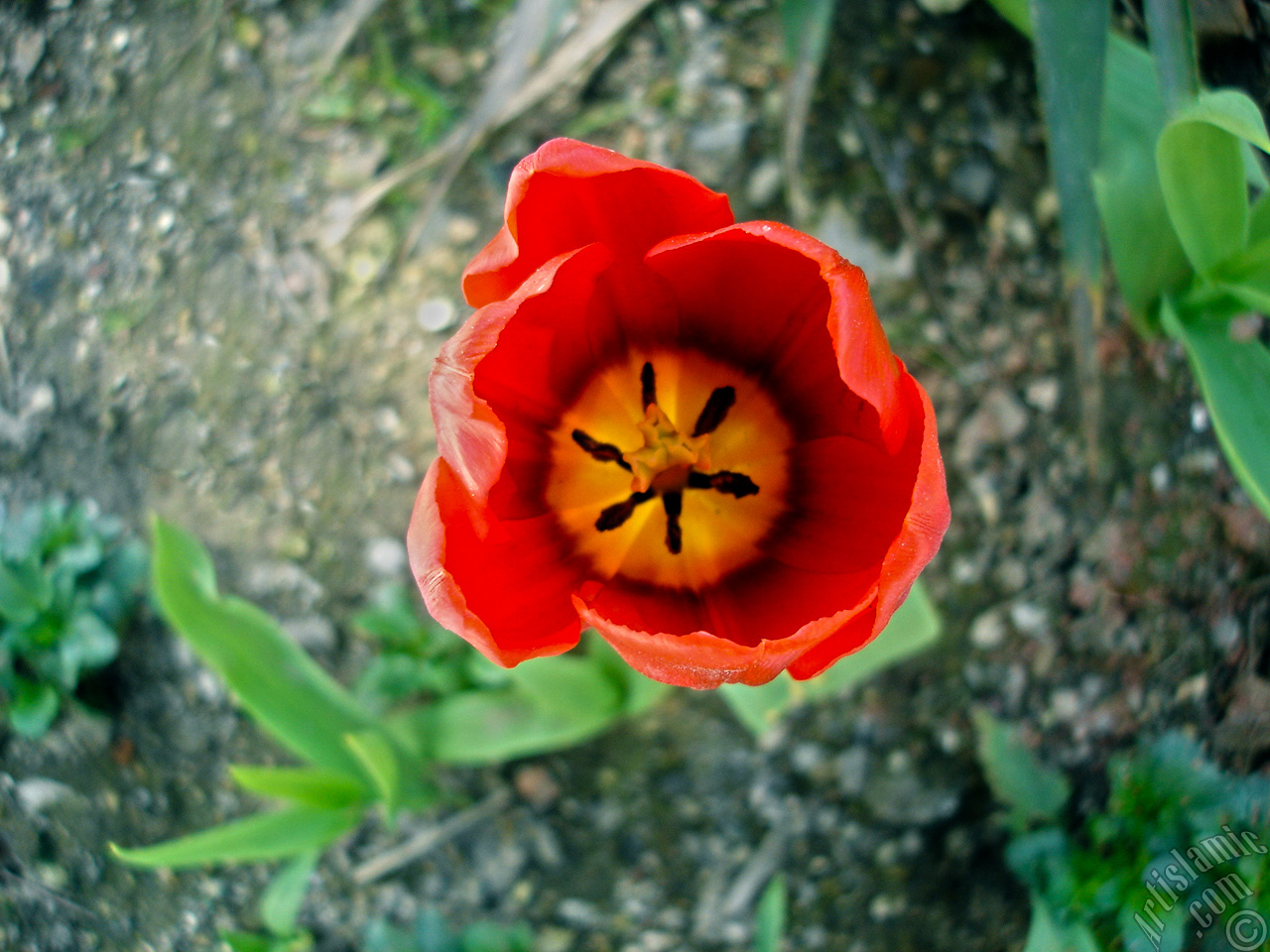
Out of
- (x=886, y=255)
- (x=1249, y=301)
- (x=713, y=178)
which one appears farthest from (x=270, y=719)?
(x=1249, y=301)

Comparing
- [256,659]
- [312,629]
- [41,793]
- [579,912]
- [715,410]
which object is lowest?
[579,912]

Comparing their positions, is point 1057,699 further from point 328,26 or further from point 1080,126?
point 328,26

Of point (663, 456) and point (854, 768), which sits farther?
point (854, 768)

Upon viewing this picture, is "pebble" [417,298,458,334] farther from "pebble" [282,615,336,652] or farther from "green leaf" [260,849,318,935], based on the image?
"green leaf" [260,849,318,935]

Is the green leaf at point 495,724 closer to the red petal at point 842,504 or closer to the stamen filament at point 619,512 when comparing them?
the stamen filament at point 619,512

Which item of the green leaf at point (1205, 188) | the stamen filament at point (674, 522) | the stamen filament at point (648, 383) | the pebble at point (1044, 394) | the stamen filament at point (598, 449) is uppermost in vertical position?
the green leaf at point (1205, 188)

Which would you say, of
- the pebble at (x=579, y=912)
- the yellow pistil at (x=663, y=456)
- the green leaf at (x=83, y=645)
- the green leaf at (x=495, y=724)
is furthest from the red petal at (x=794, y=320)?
the green leaf at (x=83, y=645)

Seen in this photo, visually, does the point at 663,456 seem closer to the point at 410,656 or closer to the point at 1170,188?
the point at 410,656

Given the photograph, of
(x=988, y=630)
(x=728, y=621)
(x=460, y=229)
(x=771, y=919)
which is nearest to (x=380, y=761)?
(x=728, y=621)
